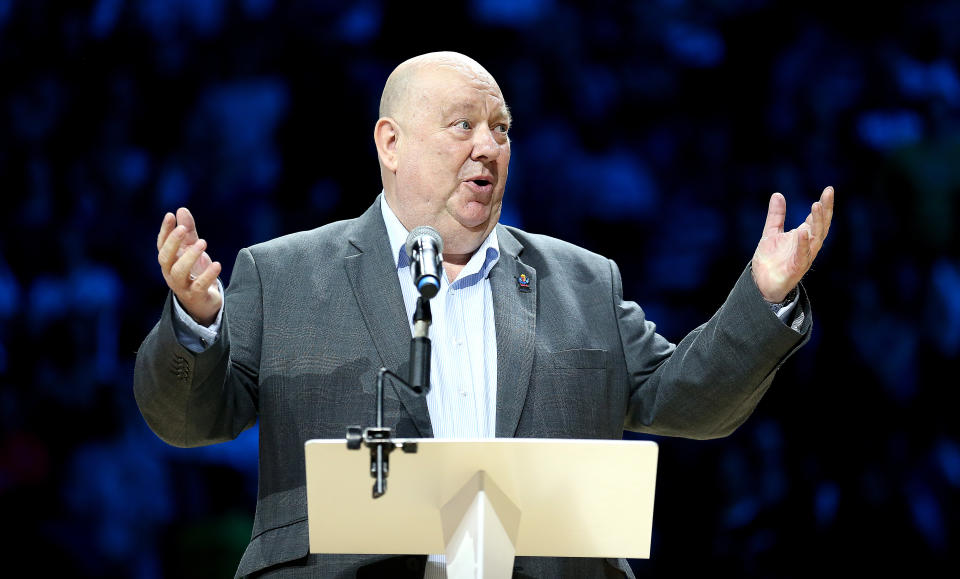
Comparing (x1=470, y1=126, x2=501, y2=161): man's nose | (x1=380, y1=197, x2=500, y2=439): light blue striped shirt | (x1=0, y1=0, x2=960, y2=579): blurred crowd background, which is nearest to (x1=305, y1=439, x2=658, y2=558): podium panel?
(x1=380, y1=197, x2=500, y2=439): light blue striped shirt

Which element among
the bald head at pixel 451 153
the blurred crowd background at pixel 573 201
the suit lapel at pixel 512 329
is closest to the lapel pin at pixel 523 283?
the suit lapel at pixel 512 329

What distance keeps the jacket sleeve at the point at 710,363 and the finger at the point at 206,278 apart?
93cm

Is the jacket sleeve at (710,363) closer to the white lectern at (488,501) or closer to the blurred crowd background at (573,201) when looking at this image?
the white lectern at (488,501)

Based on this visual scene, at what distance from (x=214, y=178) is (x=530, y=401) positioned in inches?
63.0

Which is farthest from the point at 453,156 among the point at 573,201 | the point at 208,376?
the point at 573,201

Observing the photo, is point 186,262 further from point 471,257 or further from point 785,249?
point 785,249

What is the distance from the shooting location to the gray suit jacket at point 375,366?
1950mm

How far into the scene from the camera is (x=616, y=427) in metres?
2.24

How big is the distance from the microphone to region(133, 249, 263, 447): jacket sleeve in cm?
42

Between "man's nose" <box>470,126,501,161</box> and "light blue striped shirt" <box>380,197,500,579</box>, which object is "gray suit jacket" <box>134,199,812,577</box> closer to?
"light blue striped shirt" <box>380,197,500,579</box>

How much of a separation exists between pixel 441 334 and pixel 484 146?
1.40ft

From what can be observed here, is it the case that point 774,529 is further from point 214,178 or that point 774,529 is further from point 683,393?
point 214,178

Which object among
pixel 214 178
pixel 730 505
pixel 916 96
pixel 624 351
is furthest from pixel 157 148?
pixel 916 96

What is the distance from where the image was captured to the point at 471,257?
92.8 inches
